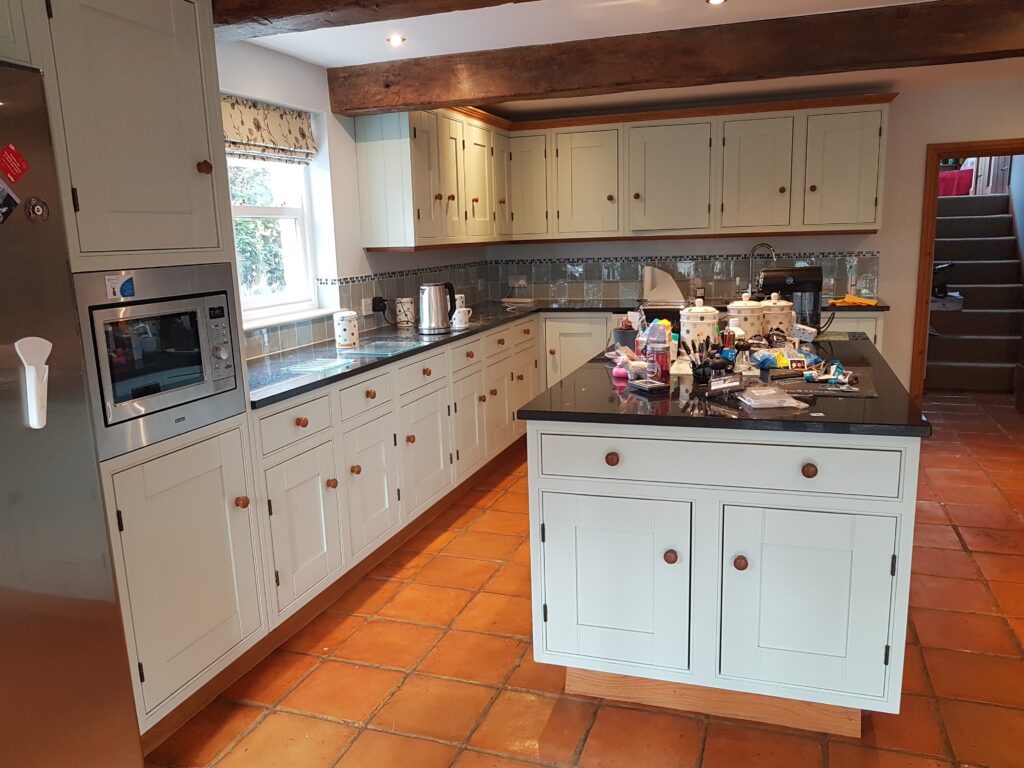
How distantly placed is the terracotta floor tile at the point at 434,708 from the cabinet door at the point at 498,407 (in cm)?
214

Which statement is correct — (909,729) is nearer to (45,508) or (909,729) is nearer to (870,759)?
(870,759)

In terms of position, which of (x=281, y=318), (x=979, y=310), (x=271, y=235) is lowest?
(x=979, y=310)

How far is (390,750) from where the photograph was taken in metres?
2.18

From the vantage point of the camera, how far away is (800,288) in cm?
355

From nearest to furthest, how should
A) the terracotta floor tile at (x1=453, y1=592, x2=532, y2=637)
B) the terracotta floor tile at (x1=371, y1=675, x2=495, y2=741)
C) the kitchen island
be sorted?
the kitchen island < the terracotta floor tile at (x1=371, y1=675, x2=495, y2=741) < the terracotta floor tile at (x1=453, y1=592, x2=532, y2=637)

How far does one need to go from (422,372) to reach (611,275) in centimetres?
264

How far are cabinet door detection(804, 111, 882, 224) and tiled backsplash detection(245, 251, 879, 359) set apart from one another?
0.48m

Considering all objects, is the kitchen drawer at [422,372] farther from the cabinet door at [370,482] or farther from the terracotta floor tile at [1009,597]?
the terracotta floor tile at [1009,597]

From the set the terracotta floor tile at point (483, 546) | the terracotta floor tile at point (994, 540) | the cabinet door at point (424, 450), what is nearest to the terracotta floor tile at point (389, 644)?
the terracotta floor tile at point (483, 546)

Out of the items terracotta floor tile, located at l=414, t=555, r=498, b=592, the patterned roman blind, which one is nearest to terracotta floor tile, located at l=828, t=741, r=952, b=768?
terracotta floor tile, located at l=414, t=555, r=498, b=592

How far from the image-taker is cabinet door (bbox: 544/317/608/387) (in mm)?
5258

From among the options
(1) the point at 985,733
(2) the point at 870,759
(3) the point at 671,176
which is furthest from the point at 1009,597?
(3) the point at 671,176

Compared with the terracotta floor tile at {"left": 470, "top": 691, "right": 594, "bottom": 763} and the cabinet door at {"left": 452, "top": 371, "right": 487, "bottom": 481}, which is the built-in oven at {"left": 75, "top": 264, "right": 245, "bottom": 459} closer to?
the terracotta floor tile at {"left": 470, "top": 691, "right": 594, "bottom": 763}

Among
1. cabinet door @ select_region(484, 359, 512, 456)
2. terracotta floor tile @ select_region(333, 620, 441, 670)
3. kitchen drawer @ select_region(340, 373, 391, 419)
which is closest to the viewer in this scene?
terracotta floor tile @ select_region(333, 620, 441, 670)
